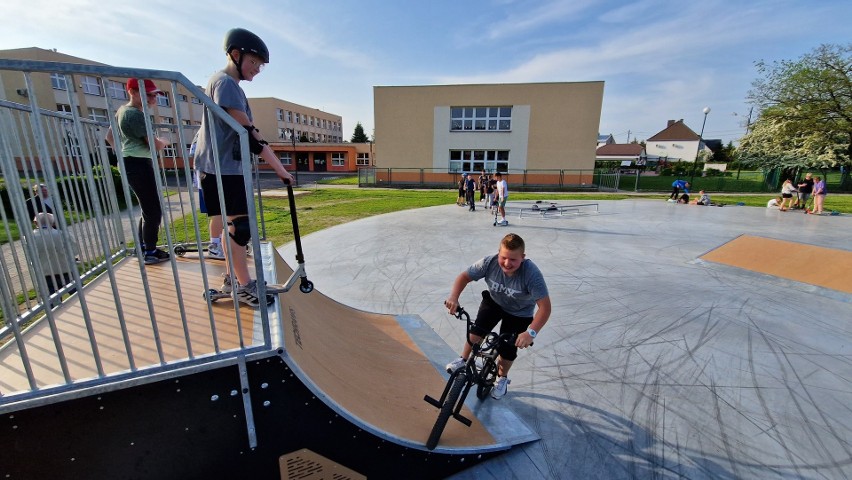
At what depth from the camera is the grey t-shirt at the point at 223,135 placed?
235 cm

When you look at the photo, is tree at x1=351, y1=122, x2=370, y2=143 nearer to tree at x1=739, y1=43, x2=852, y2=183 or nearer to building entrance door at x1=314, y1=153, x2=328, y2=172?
building entrance door at x1=314, y1=153, x2=328, y2=172

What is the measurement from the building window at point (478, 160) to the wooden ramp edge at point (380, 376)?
26972 mm

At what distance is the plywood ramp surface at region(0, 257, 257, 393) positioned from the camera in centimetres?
200

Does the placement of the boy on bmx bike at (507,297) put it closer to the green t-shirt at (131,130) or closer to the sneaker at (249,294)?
the sneaker at (249,294)

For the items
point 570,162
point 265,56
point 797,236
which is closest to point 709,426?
point 265,56

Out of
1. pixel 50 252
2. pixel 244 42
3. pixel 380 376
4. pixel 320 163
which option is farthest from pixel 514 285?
pixel 320 163

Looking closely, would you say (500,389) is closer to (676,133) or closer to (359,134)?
(359,134)

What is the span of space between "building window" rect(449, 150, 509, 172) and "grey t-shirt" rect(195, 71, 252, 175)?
93.1ft

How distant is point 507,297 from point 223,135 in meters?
2.44

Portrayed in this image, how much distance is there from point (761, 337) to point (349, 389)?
477 centimetres

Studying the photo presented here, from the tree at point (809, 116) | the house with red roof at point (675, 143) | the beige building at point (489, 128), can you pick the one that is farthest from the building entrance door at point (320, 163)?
the house with red roof at point (675, 143)


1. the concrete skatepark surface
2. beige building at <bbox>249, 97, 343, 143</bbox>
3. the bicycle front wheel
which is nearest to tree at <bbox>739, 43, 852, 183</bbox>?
the concrete skatepark surface

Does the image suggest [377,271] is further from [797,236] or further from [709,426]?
[797,236]

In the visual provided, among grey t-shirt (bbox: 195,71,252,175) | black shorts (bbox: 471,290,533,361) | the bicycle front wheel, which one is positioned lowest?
the bicycle front wheel
